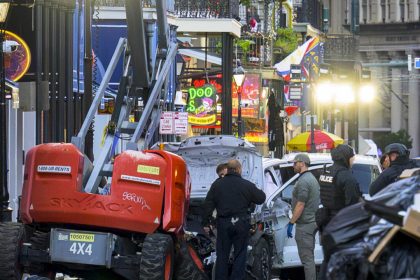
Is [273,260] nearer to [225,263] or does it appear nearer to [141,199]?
[225,263]

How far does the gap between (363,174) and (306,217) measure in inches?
158

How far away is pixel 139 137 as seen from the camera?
1839cm

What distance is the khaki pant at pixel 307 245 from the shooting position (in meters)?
19.4

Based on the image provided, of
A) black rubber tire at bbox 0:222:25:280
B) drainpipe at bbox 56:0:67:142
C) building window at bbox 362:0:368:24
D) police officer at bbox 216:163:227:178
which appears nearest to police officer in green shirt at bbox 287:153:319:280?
police officer at bbox 216:163:227:178

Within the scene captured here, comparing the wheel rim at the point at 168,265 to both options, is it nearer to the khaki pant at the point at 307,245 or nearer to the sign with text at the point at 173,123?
the khaki pant at the point at 307,245

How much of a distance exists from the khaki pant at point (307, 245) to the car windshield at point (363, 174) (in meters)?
3.97

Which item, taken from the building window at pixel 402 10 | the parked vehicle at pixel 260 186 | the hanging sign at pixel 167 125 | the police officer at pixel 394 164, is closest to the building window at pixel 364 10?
the building window at pixel 402 10

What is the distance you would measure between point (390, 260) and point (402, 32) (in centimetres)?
10840

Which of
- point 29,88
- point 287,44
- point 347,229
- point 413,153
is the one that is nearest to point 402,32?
point 413,153

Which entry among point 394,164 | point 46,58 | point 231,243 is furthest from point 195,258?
point 46,58

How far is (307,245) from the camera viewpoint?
63.9 ft

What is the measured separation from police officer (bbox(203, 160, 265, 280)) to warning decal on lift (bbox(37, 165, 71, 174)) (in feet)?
8.92

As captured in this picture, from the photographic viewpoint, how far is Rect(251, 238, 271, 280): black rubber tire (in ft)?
62.7

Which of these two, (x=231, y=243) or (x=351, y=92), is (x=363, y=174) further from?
(x=351, y=92)
